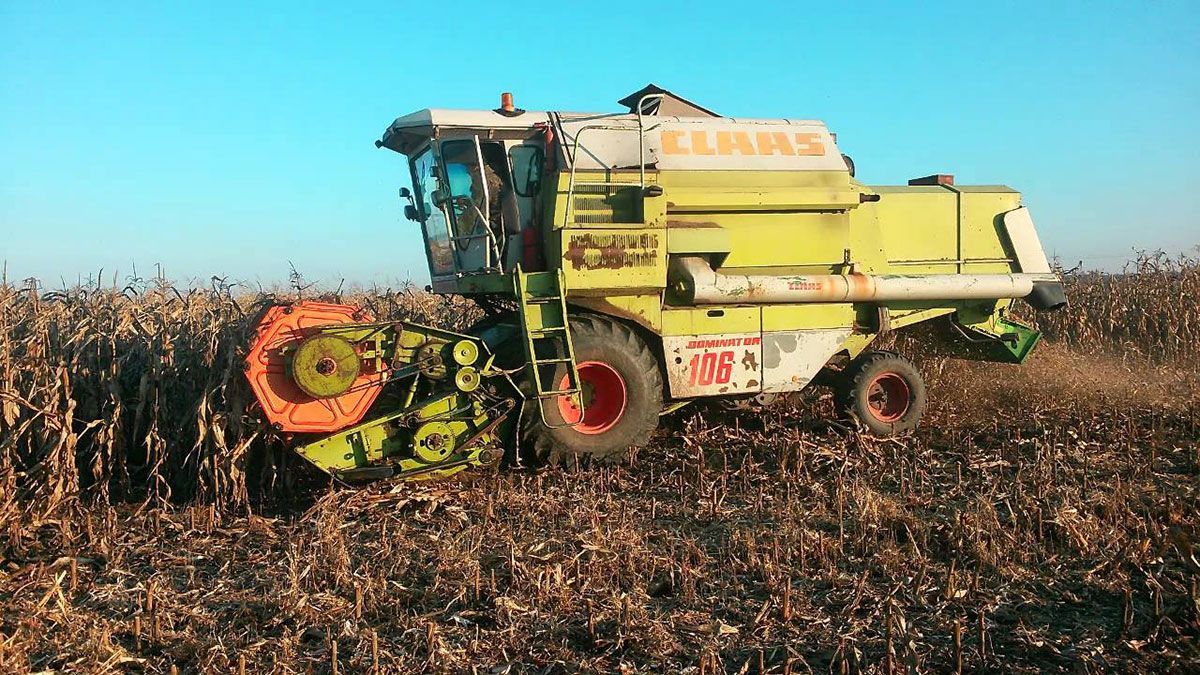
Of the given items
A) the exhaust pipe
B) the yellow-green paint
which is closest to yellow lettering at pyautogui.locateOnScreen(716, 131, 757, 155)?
the yellow-green paint

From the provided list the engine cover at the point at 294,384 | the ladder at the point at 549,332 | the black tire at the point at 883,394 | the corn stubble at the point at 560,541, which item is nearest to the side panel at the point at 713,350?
the corn stubble at the point at 560,541

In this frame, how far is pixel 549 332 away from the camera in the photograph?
18.7ft

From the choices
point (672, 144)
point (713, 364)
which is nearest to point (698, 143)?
point (672, 144)

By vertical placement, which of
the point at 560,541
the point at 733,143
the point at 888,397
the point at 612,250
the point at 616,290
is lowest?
the point at 560,541

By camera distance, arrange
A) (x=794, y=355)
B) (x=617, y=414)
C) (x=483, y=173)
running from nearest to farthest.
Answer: (x=617, y=414) < (x=483, y=173) < (x=794, y=355)

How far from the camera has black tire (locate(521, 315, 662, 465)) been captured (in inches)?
226

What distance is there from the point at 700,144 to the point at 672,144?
0.21m

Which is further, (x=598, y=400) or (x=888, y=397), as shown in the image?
(x=888, y=397)

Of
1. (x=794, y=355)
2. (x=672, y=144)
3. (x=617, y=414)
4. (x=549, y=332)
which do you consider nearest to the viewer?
(x=549, y=332)

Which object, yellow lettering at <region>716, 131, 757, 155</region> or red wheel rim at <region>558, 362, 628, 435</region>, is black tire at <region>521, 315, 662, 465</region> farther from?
yellow lettering at <region>716, 131, 757, 155</region>

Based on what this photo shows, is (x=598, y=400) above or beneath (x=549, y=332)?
beneath

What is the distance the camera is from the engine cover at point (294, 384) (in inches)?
191

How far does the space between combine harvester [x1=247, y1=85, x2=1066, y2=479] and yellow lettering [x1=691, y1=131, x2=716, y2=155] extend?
25mm

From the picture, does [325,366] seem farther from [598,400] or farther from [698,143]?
[698,143]
